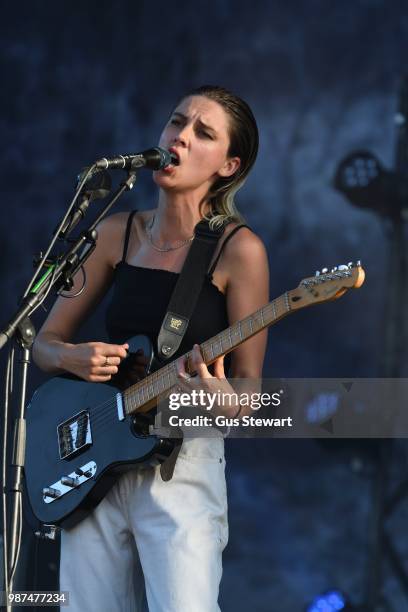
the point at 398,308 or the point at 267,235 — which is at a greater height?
the point at 267,235

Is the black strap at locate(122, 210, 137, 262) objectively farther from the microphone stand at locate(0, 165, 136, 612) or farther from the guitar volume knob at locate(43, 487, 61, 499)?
the guitar volume knob at locate(43, 487, 61, 499)

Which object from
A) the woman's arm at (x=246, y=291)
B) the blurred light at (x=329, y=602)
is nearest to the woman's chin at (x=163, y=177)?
the woman's arm at (x=246, y=291)

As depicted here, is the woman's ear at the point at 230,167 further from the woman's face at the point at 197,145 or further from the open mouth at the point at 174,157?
the open mouth at the point at 174,157

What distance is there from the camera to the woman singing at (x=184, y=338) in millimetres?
2414

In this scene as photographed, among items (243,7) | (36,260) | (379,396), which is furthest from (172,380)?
(243,7)

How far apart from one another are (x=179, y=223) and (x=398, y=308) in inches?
45.4

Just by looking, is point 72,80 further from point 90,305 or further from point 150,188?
point 90,305

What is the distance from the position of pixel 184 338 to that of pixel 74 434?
0.38 meters

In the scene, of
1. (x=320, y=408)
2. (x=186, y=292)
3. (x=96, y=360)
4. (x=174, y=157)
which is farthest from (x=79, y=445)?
(x=320, y=408)

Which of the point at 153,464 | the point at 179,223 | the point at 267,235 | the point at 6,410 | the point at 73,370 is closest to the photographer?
the point at 6,410

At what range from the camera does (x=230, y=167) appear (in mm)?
2893

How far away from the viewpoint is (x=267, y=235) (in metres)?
3.86

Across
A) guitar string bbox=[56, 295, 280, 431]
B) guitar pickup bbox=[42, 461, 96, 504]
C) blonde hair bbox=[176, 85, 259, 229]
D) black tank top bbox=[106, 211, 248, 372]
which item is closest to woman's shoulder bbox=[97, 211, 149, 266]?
black tank top bbox=[106, 211, 248, 372]

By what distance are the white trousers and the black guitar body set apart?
0.17 ft
